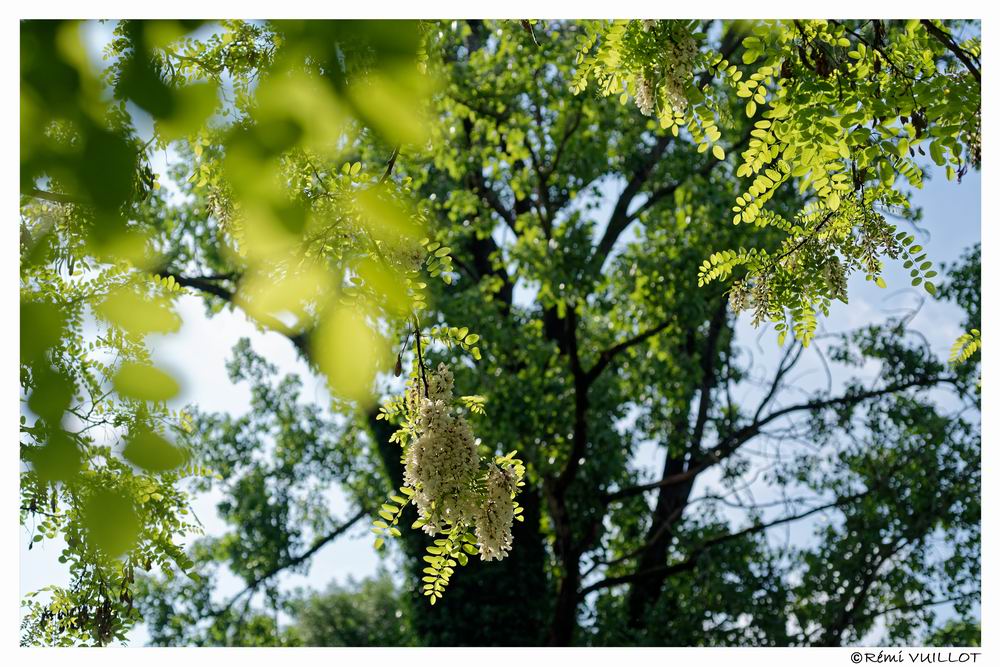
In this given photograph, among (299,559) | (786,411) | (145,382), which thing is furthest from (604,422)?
(145,382)

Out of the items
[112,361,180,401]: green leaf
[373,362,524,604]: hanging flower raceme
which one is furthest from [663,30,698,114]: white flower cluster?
[112,361,180,401]: green leaf

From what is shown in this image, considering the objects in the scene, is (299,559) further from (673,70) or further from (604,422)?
(673,70)

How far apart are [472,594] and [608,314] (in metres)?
1.90

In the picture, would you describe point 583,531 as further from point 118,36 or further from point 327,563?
point 118,36

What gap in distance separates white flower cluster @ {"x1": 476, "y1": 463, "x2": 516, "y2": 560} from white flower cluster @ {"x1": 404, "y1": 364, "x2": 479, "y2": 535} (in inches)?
1.0

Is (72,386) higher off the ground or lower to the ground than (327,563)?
lower

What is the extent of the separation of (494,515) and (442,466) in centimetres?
15

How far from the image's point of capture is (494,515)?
188 centimetres

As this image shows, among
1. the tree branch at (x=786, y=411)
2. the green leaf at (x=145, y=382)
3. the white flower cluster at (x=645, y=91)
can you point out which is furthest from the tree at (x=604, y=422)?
the green leaf at (x=145, y=382)

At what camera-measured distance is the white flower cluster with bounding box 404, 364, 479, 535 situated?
184 cm

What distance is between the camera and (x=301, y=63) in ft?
3.40

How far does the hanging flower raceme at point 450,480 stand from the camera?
184cm

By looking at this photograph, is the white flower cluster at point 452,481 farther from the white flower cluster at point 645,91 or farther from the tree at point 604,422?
the tree at point 604,422
